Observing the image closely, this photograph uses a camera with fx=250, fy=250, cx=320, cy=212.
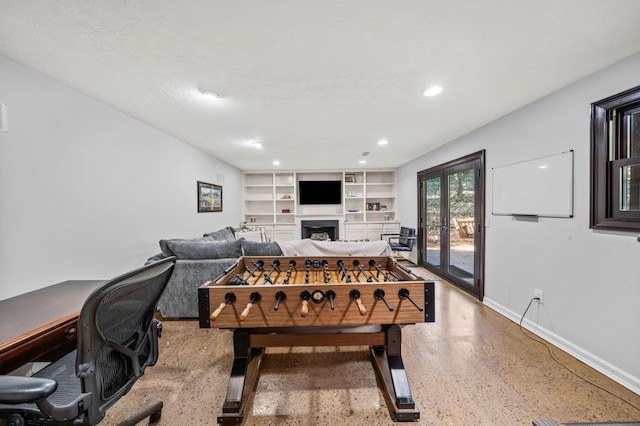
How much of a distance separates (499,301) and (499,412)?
1777 millimetres

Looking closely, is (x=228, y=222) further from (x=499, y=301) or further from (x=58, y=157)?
(x=499, y=301)

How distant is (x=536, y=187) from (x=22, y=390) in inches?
145

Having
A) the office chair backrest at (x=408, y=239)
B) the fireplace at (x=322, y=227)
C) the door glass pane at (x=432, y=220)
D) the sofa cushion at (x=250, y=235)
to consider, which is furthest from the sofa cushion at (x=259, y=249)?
the fireplace at (x=322, y=227)

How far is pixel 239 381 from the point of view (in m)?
1.60

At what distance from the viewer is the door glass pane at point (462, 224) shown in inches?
141

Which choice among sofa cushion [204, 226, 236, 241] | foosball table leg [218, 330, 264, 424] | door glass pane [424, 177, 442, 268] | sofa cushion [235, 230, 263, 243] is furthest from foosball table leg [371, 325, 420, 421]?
sofa cushion [235, 230, 263, 243]

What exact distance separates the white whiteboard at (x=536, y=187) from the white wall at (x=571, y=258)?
7 centimetres

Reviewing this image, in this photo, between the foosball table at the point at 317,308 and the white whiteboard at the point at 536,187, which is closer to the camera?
the foosball table at the point at 317,308

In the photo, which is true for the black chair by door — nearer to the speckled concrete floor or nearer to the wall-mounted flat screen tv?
the wall-mounted flat screen tv

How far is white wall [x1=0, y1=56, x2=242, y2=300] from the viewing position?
1.76m

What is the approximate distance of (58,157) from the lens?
6.73 feet

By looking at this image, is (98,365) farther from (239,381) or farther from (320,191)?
(320,191)

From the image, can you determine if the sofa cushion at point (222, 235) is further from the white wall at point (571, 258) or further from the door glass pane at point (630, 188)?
the door glass pane at point (630, 188)

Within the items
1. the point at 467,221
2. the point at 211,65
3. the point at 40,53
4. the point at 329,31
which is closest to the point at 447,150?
the point at 467,221
